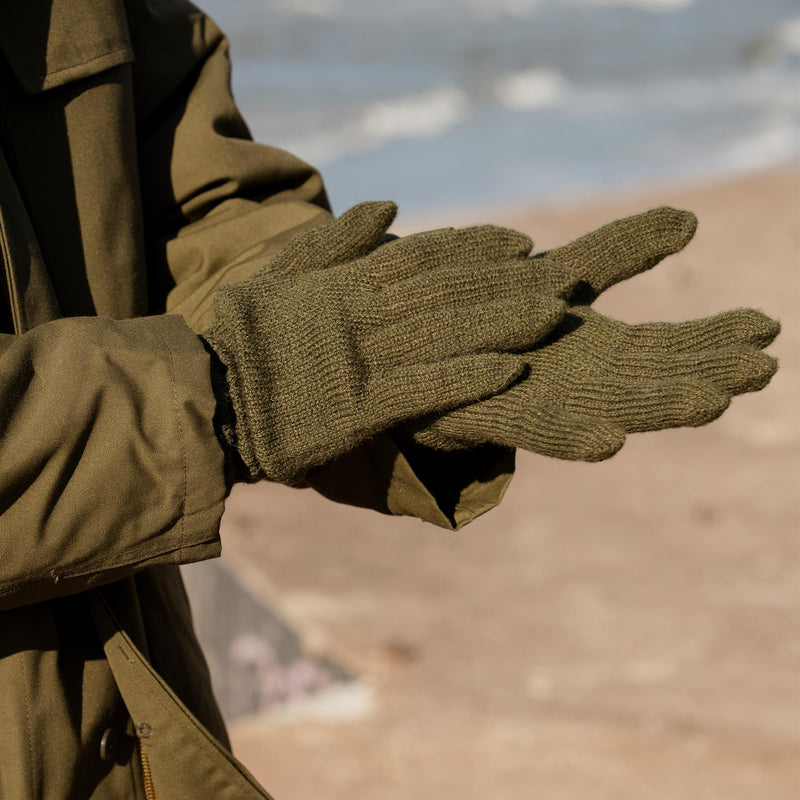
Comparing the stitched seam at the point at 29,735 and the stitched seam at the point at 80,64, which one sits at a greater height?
the stitched seam at the point at 80,64

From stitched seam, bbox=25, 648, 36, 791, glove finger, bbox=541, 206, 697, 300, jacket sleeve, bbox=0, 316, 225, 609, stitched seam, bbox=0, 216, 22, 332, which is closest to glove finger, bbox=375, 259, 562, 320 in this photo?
glove finger, bbox=541, 206, 697, 300

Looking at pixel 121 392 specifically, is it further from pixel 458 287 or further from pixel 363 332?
pixel 458 287

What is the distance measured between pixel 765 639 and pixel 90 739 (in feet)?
12.2

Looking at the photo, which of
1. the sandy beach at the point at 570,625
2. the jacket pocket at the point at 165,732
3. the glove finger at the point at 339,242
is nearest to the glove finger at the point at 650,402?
the glove finger at the point at 339,242

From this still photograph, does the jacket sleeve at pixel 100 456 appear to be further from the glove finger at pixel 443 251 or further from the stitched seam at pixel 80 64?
the stitched seam at pixel 80 64

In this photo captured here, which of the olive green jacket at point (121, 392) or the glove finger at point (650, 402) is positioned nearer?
the olive green jacket at point (121, 392)

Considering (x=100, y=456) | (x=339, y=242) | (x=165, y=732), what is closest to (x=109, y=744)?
(x=165, y=732)

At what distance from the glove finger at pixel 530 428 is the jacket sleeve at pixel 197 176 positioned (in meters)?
0.27

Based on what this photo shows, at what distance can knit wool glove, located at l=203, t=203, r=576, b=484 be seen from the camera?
1367 mm

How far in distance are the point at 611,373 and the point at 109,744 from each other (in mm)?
773

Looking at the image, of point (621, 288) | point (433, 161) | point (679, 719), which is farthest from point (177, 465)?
point (433, 161)

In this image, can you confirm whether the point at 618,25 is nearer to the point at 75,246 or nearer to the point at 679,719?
the point at 679,719

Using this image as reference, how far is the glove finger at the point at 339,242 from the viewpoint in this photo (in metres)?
1.50

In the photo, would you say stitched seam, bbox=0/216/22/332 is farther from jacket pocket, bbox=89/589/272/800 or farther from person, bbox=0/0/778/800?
jacket pocket, bbox=89/589/272/800
